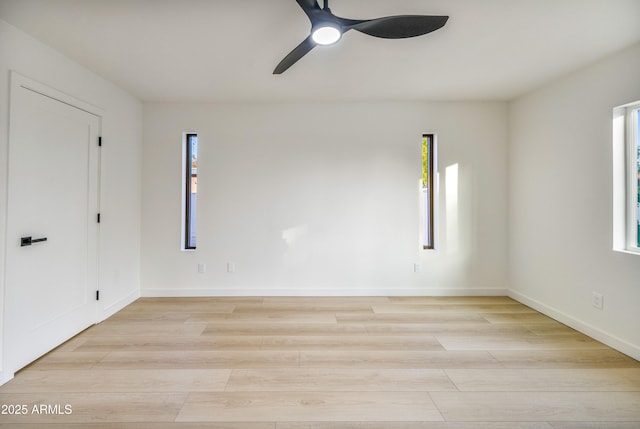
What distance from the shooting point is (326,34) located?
1.68 m

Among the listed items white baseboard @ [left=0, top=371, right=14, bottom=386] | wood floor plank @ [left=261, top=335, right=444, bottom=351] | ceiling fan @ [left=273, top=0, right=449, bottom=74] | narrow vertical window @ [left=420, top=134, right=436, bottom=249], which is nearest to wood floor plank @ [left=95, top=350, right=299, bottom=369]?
wood floor plank @ [left=261, top=335, right=444, bottom=351]

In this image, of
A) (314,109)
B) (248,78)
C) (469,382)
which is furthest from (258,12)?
(469,382)

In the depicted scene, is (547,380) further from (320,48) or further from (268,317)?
(320,48)

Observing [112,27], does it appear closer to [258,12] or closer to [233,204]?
[258,12]

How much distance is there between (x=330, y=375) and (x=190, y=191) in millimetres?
2858

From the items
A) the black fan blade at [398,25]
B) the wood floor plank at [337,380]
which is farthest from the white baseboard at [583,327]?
the black fan blade at [398,25]

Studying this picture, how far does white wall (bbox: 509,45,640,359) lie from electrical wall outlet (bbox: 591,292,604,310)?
0.13 feet

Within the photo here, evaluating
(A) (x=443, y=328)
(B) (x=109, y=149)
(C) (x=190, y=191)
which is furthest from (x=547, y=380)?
Answer: (B) (x=109, y=149)

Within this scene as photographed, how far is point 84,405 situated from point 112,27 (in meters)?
2.48

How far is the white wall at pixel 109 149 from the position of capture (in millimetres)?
1995

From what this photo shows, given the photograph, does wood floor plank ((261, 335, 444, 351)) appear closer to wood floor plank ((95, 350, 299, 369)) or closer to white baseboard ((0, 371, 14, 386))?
wood floor plank ((95, 350, 299, 369))

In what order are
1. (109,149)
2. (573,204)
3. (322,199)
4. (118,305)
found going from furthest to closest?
(322,199) < (118,305) < (109,149) < (573,204)

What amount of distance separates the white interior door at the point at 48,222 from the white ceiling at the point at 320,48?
56 cm

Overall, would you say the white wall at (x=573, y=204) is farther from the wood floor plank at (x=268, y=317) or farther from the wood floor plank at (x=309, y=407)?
the wood floor plank at (x=268, y=317)
